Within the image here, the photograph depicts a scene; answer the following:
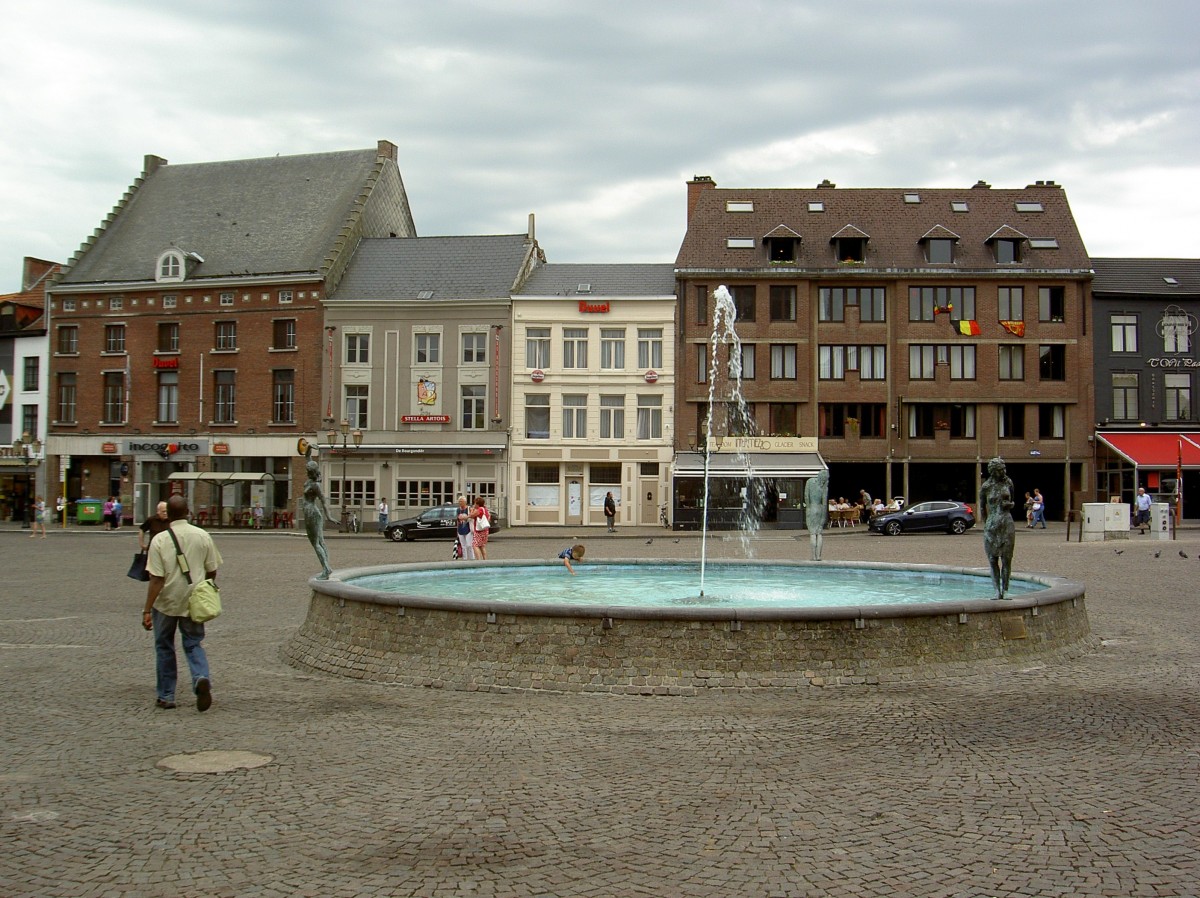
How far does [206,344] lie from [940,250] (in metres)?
35.0

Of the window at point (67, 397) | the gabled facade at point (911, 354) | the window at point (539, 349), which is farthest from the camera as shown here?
the window at point (67, 397)

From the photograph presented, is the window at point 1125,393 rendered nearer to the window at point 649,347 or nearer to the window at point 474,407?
the window at point 649,347

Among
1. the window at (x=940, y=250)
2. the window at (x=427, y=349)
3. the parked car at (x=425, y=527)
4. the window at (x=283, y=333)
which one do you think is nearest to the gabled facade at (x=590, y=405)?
the window at (x=427, y=349)

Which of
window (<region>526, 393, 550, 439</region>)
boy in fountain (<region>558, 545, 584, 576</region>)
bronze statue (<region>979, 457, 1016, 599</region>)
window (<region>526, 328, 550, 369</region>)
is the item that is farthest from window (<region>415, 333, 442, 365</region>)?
bronze statue (<region>979, 457, 1016, 599</region>)

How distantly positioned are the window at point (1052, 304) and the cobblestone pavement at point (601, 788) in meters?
41.2

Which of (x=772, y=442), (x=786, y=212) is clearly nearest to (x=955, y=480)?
(x=772, y=442)

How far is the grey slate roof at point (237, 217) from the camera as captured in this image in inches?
2099

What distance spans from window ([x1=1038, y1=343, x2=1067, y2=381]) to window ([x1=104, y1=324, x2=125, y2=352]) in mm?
43788

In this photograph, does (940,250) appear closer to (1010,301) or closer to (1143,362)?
(1010,301)

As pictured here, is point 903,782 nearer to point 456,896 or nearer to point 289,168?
point 456,896

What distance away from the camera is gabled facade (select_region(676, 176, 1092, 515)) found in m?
49.7

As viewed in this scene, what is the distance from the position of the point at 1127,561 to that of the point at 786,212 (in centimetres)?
3026

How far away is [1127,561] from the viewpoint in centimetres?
2655

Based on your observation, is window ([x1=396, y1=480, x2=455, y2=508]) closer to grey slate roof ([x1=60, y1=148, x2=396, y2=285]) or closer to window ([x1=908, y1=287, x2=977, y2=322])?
grey slate roof ([x1=60, y1=148, x2=396, y2=285])
